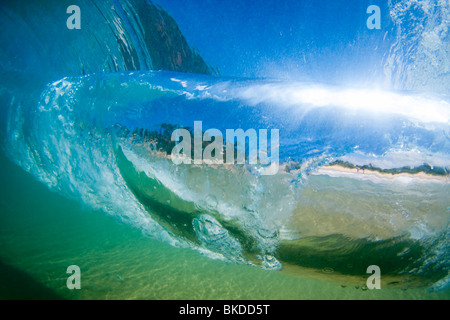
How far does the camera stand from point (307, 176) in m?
2.39

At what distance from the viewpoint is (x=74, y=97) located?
5570mm

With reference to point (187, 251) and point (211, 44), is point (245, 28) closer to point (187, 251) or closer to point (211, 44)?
point (211, 44)

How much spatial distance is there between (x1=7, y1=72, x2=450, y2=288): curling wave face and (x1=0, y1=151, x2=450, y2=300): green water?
0.90 meters
